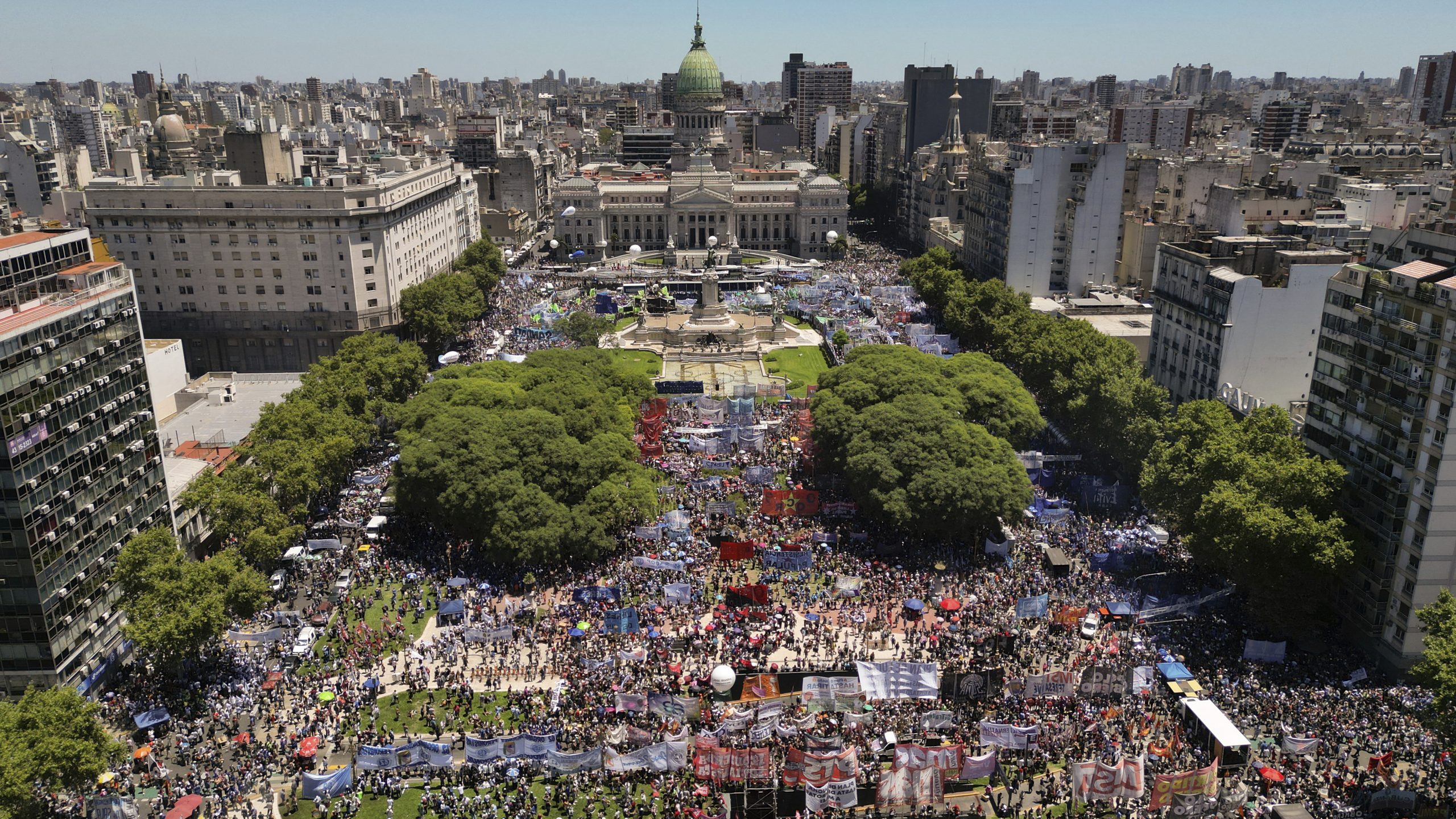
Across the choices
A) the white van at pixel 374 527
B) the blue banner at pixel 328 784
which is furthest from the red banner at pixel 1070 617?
the white van at pixel 374 527

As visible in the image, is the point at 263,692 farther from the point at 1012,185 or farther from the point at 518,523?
the point at 1012,185

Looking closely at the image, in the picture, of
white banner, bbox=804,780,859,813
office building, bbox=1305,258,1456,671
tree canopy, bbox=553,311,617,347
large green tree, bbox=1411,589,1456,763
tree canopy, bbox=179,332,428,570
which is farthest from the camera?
tree canopy, bbox=553,311,617,347

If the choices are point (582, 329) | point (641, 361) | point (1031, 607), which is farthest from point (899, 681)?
point (641, 361)

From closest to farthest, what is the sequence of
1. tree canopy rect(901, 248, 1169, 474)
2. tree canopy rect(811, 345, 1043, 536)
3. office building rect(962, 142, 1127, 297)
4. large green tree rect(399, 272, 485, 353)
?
tree canopy rect(811, 345, 1043, 536) → tree canopy rect(901, 248, 1169, 474) → large green tree rect(399, 272, 485, 353) → office building rect(962, 142, 1127, 297)

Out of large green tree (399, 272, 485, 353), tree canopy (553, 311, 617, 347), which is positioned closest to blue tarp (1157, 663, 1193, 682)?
tree canopy (553, 311, 617, 347)

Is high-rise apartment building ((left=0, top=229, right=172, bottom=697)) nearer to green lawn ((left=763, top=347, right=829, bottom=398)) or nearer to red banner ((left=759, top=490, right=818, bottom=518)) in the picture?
red banner ((left=759, top=490, right=818, bottom=518))

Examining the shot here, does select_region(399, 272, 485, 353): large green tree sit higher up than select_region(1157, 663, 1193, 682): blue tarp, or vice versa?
select_region(399, 272, 485, 353): large green tree
